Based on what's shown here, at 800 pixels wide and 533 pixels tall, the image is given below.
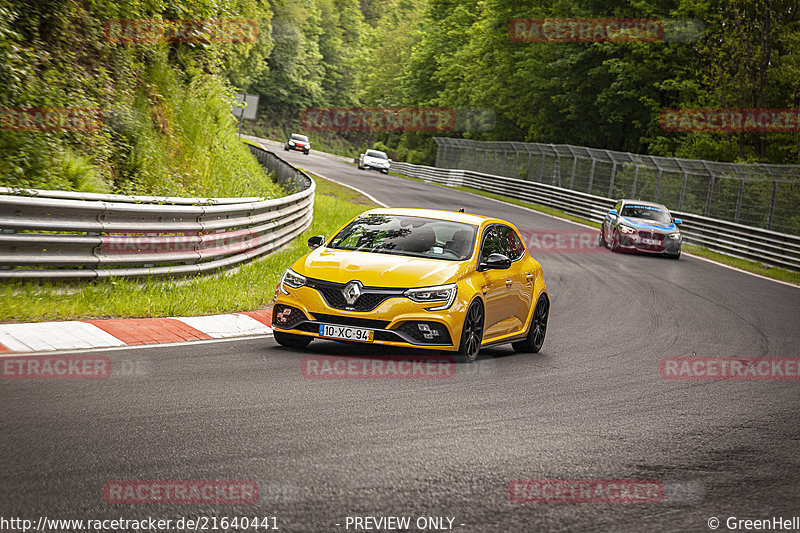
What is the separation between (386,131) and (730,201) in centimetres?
6294

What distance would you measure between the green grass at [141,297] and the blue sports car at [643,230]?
50.2 feet

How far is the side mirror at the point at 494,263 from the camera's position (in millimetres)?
9984

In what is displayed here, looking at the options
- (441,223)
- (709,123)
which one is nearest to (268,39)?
(709,123)

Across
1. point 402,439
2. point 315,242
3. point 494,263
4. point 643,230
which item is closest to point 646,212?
point 643,230

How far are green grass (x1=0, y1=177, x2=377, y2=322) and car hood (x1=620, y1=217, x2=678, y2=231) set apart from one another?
15.5 m

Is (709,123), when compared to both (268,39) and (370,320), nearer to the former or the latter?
(268,39)

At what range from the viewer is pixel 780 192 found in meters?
29.3
